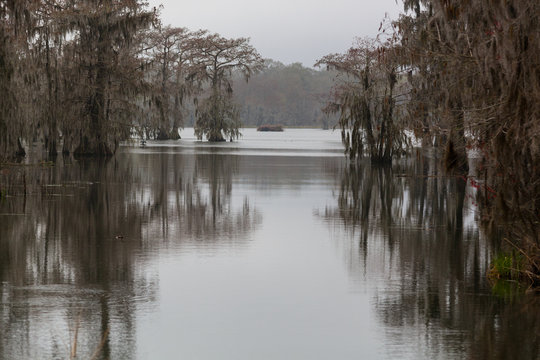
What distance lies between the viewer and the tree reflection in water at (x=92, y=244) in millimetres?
7609

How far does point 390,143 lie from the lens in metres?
37.1

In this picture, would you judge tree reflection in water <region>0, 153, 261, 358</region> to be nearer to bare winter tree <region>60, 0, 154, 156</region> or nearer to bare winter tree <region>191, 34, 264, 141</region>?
bare winter tree <region>60, 0, 154, 156</region>

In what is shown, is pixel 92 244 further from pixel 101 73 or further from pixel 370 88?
pixel 101 73

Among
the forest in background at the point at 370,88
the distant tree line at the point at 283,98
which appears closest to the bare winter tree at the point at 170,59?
the forest in background at the point at 370,88

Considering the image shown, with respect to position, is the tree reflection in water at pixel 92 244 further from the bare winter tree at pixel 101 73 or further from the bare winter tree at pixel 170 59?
the bare winter tree at pixel 170 59

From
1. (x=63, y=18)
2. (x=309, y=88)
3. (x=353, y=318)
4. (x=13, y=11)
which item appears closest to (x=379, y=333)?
(x=353, y=318)

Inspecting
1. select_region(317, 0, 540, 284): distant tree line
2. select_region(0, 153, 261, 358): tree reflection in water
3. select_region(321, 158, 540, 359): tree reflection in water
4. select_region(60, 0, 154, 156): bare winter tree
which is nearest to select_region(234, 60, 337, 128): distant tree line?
select_region(60, 0, 154, 156): bare winter tree

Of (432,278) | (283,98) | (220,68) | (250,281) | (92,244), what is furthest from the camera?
(283,98)

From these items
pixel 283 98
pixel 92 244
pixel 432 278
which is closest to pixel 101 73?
pixel 92 244

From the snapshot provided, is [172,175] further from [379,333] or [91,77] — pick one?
[379,333]

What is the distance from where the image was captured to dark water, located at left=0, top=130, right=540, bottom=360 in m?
7.39

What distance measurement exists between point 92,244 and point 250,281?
3.45m

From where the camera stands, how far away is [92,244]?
12930mm

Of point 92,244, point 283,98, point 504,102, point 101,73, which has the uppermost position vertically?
point 283,98
